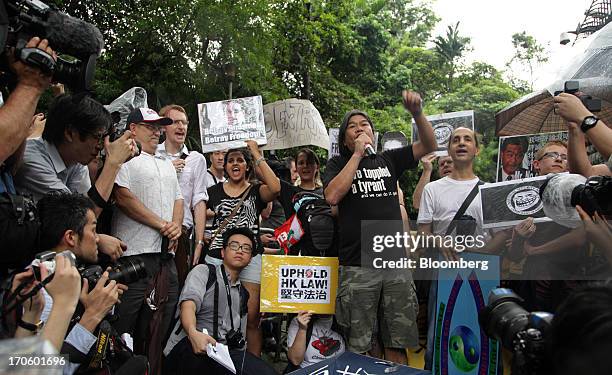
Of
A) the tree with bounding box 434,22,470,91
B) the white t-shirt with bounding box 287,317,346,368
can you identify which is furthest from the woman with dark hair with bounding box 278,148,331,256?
the tree with bounding box 434,22,470,91

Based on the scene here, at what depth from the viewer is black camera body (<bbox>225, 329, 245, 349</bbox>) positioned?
4055 mm

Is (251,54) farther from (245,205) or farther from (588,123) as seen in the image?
(588,123)

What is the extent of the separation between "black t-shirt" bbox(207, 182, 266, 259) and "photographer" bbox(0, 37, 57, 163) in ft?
8.67

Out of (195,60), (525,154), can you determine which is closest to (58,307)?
(525,154)

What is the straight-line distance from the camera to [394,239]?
4.04 m

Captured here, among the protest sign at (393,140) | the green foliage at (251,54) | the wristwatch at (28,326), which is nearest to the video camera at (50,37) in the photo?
the wristwatch at (28,326)

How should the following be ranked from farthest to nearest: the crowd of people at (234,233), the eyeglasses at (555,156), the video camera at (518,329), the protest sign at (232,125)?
the protest sign at (232,125) < the eyeglasses at (555,156) < the crowd of people at (234,233) < the video camera at (518,329)

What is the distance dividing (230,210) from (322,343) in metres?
1.31

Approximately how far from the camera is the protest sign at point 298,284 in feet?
13.8

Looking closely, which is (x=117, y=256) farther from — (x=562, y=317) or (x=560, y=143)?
(x=560, y=143)

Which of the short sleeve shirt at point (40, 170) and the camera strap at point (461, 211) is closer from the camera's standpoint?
the short sleeve shirt at point (40, 170)

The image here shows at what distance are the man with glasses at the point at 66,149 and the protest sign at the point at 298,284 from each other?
4.22ft

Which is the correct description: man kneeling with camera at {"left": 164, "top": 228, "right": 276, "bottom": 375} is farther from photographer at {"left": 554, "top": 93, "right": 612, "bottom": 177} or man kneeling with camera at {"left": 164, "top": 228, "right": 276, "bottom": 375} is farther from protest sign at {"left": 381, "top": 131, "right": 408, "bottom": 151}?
protest sign at {"left": 381, "top": 131, "right": 408, "bottom": 151}

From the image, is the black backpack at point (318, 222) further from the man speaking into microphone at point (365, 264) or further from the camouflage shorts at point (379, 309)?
the camouflage shorts at point (379, 309)
